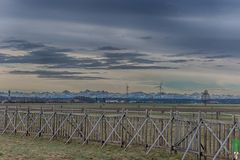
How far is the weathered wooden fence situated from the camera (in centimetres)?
2334

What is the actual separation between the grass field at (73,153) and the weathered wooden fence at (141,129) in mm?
681

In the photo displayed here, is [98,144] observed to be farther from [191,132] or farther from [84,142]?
[191,132]

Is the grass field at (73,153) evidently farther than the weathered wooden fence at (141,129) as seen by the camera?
Yes

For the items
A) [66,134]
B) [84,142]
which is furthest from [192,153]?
[66,134]

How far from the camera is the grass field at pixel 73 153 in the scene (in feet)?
82.7

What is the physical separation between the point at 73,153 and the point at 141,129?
444 cm

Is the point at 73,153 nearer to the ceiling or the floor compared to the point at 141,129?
nearer to the floor

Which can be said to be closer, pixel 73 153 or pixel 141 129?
pixel 73 153

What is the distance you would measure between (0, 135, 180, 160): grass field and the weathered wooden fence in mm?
681

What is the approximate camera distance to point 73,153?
27125 mm

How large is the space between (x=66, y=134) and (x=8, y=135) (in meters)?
7.17

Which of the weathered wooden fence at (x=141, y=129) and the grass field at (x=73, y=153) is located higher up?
the weathered wooden fence at (x=141, y=129)

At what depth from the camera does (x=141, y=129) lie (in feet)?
95.8

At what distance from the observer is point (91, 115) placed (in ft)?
110
